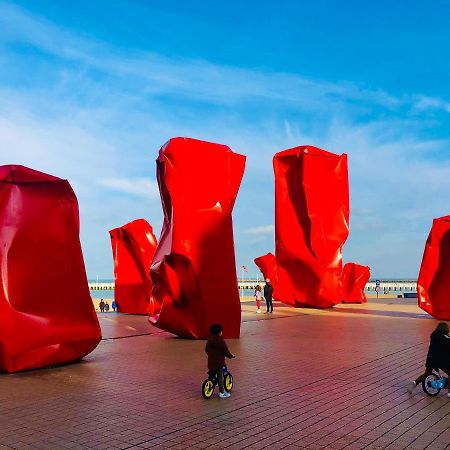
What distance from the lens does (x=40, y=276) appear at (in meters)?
9.89

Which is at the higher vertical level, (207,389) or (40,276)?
(40,276)

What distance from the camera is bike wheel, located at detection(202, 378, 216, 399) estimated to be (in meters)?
7.19

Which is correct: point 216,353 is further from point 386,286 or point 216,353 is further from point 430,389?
point 386,286

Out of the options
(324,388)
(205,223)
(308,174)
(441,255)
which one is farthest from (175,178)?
(308,174)

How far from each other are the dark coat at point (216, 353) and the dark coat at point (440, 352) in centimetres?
289

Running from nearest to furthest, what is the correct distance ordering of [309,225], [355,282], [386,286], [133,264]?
[133,264] → [309,225] → [355,282] → [386,286]

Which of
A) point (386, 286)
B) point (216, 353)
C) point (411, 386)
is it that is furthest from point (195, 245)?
point (386, 286)

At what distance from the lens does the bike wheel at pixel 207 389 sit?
719cm

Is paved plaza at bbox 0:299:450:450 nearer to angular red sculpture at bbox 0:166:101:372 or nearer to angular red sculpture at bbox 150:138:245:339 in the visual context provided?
angular red sculpture at bbox 0:166:101:372

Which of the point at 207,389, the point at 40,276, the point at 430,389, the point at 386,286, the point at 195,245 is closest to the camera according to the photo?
the point at 207,389

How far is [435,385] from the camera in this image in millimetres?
7352

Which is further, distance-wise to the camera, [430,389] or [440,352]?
[430,389]

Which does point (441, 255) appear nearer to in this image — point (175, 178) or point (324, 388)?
point (175, 178)

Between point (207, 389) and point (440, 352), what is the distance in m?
3.34
